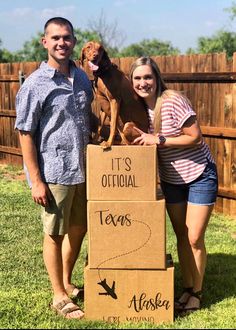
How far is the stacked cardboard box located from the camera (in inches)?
129

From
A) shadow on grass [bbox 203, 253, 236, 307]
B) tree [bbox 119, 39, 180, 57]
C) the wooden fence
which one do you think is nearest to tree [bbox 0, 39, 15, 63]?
tree [bbox 119, 39, 180, 57]

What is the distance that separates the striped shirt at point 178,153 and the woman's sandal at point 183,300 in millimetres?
899

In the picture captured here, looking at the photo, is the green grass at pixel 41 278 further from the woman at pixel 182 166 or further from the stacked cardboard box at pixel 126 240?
the woman at pixel 182 166

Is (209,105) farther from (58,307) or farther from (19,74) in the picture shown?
(19,74)

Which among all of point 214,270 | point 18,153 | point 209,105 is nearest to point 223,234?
point 214,270

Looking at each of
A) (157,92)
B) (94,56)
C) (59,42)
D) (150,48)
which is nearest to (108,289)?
(157,92)

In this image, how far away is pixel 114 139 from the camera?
3.39 m

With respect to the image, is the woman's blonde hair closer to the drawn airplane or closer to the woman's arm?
the woman's arm

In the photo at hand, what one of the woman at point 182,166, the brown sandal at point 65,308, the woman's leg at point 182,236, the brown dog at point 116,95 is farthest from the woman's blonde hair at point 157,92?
the brown sandal at point 65,308

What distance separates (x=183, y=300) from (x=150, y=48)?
5510 cm

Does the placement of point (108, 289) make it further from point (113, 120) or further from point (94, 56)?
point (94, 56)

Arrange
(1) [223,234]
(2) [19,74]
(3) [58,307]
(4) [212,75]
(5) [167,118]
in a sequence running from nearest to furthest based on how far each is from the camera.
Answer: (5) [167,118] → (3) [58,307] → (1) [223,234] → (4) [212,75] → (2) [19,74]

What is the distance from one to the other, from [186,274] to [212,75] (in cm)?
314

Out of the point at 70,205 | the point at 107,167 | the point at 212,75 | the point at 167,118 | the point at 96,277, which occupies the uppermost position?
the point at 212,75
